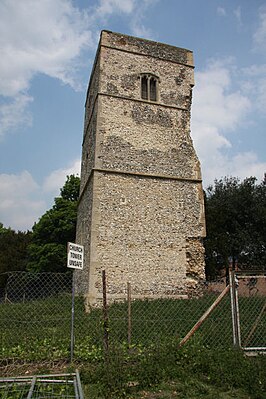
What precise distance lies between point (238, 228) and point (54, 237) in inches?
584

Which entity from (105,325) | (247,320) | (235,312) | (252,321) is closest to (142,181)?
(247,320)

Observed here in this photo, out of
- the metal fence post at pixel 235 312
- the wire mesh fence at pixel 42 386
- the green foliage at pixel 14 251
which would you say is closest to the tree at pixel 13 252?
the green foliage at pixel 14 251

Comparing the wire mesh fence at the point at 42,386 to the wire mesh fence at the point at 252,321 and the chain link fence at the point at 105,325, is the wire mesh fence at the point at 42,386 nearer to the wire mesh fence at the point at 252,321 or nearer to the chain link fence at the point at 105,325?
the chain link fence at the point at 105,325

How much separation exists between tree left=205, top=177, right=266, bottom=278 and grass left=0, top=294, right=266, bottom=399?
1419cm

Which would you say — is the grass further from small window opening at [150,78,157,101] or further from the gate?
small window opening at [150,78,157,101]

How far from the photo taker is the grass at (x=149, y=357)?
14.1ft

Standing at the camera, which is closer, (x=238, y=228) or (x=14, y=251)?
(x=238, y=228)

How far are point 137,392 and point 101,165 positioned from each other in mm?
9553

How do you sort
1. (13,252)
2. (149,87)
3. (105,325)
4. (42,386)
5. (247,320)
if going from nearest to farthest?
(42,386), (105,325), (247,320), (149,87), (13,252)

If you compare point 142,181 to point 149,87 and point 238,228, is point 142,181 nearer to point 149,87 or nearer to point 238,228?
point 149,87

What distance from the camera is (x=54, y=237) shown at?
84.5 feet

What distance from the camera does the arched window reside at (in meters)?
14.9

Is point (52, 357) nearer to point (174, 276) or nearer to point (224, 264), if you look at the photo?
point (174, 276)

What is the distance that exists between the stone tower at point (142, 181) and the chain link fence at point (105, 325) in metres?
1.49
